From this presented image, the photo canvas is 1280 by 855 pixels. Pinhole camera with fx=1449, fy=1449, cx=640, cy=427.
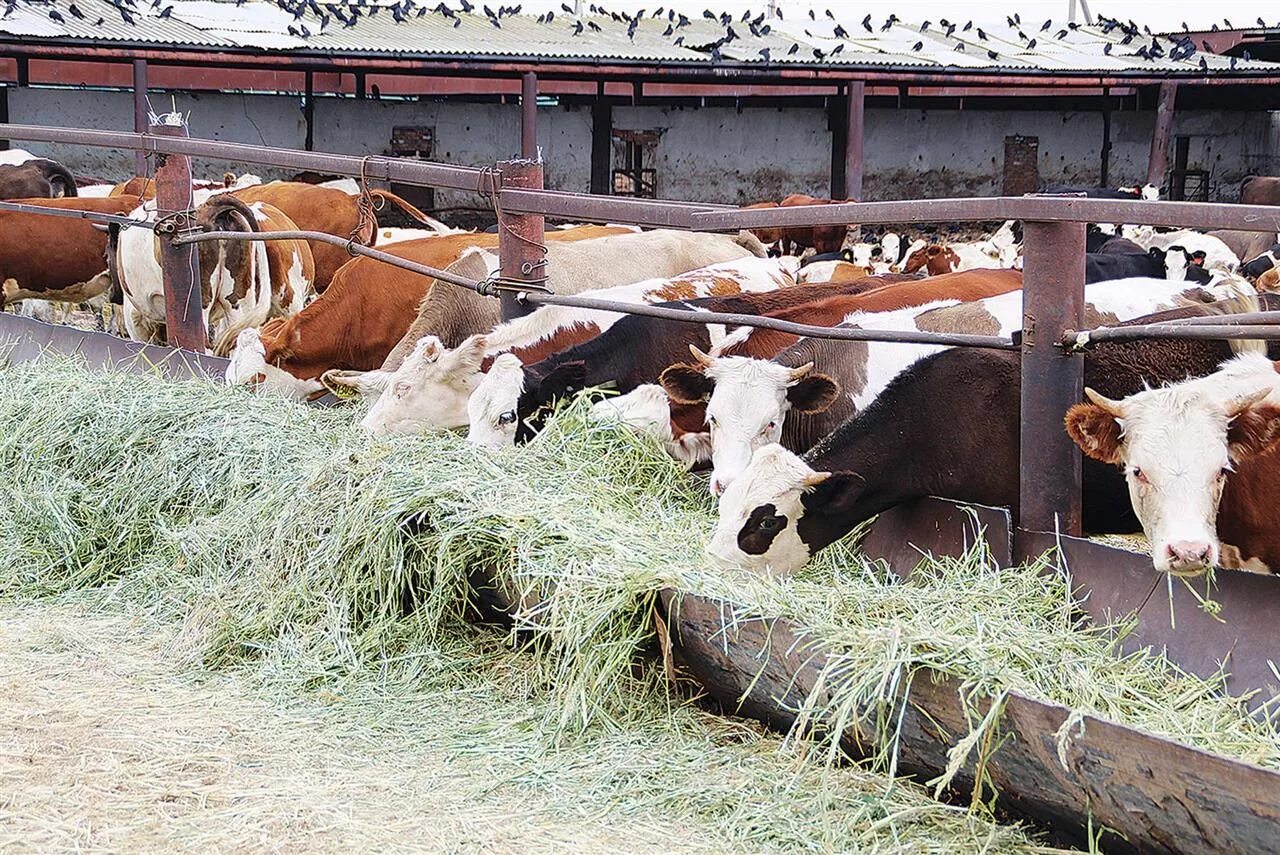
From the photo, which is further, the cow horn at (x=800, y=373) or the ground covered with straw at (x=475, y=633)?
the cow horn at (x=800, y=373)

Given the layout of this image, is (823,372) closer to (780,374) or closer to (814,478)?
(780,374)

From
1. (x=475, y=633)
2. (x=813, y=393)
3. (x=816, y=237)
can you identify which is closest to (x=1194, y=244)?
(x=816, y=237)

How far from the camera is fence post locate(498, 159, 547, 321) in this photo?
6.08 metres

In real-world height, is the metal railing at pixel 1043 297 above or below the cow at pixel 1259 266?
above

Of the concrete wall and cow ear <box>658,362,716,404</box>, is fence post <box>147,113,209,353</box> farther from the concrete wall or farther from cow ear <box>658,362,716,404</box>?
the concrete wall

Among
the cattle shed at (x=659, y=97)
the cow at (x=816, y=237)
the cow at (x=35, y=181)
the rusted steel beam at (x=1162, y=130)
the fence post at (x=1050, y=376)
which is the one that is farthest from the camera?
the rusted steel beam at (x=1162, y=130)

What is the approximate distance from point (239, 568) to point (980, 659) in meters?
→ 2.51

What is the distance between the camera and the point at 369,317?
788 cm

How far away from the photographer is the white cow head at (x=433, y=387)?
5.97 metres

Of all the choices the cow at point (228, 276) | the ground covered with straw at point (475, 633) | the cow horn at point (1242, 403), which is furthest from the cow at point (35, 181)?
the cow horn at point (1242, 403)

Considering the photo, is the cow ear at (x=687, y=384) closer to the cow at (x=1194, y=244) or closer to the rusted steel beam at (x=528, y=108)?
the cow at (x=1194, y=244)

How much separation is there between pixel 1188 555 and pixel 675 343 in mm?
2818

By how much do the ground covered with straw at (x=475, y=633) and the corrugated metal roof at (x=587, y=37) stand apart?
11.1 m

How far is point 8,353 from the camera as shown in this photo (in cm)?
805
